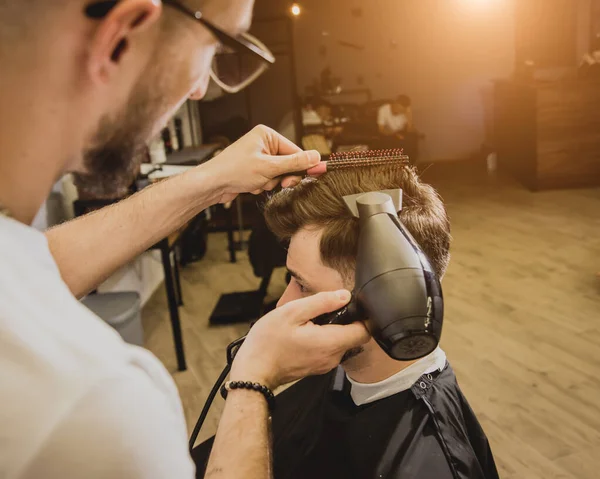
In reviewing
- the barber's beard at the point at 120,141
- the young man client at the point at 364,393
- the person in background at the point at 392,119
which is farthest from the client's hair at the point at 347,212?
the person in background at the point at 392,119

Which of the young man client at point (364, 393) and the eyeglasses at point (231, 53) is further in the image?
the young man client at point (364, 393)

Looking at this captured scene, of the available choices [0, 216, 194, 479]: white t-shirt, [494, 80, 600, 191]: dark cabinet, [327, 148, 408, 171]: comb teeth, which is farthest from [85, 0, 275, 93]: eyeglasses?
[494, 80, 600, 191]: dark cabinet

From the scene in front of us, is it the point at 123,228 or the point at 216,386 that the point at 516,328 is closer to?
the point at 216,386

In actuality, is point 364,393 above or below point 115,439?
below

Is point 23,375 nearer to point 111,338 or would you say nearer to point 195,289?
point 111,338

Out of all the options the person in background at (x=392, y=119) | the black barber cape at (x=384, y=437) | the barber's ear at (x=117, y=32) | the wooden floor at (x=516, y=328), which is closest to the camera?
the barber's ear at (x=117, y=32)

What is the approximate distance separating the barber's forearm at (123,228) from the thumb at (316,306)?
1.51ft

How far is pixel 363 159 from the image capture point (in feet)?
4.09

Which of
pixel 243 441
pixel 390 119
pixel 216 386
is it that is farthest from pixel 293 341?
pixel 390 119

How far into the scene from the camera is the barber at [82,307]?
1.46 ft

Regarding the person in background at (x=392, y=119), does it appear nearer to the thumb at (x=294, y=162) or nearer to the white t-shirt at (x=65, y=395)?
the thumb at (x=294, y=162)

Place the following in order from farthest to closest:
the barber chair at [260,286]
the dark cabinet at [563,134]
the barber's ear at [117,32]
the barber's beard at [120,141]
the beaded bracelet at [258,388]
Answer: the dark cabinet at [563,134]
the barber chair at [260,286]
the beaded bracelet at [258,388]
the barber's beard at [120,141]
the barber's ear at [117,32]

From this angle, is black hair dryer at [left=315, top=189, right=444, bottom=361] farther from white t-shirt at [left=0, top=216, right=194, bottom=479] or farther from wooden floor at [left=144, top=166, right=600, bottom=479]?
wooden floor at [left=144, top=166, right=600, bottom=479]

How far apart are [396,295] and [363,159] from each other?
532 millimetres
